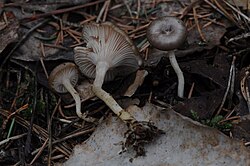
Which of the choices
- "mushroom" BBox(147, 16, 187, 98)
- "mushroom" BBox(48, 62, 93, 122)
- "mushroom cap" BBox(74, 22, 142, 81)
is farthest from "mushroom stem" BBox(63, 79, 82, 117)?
"mushroom" BBox(147, 16, 187, 98)

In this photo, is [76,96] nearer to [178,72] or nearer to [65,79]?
[65,79]

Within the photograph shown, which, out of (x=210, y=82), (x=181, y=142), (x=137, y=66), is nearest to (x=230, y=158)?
(x=181, y=142)

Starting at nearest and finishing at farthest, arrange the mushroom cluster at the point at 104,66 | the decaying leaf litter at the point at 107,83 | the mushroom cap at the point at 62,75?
1. the mushroom cluster at the point at 104,66
2. the decaying leaf litter at the point at 107,83
3. the mushroom cap at the point at 62,75

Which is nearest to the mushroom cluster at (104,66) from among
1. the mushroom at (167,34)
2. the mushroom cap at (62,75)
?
the mushroom cap at (62,75)

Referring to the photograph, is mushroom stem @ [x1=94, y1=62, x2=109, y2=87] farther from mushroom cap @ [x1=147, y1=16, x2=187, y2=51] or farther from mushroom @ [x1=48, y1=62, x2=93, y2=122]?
mushroom cap @ [x1=147, y1=16, x2=187, y2=51]

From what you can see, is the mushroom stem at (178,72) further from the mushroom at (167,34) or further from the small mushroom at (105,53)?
the small mushroom at (105,53)

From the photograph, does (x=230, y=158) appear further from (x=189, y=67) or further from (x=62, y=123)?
(x=62, y=123)

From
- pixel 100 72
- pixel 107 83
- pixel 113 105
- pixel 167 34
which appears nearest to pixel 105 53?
pixel 100 72
